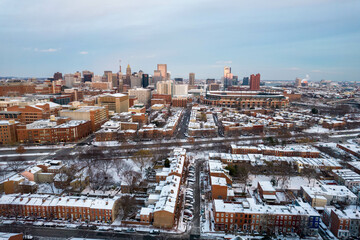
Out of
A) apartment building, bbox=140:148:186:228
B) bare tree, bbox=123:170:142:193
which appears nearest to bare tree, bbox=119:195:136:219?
apartment building, bbox=140:148:186:228

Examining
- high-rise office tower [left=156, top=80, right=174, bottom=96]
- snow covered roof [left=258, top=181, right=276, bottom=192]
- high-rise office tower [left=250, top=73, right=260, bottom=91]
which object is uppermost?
high-rise office tower [left=250, top=73, right=260, bottom=91]

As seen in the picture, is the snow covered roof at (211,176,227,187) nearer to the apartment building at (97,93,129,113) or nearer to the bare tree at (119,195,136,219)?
the bare tree at (119,195,136,219)

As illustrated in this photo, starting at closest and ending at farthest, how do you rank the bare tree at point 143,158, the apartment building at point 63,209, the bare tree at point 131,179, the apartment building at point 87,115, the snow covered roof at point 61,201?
1. the apartment building at point 63,209
2. the snow covered roof at point 61,201
3. the bare tree at point 131,179
4. the bare tree at point 143,158
5. the apartment building at point 87,115

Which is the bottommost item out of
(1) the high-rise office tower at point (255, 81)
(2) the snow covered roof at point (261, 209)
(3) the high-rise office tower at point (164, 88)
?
(2) the snow covered roof at point (261, 209)

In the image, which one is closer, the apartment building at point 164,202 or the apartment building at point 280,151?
the apartment building at point 164,202

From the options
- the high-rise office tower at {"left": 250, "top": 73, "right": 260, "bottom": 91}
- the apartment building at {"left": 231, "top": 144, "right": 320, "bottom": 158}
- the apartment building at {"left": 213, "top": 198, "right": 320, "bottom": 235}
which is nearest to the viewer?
the apartment building at {"left": 213, "top": 198, "right": 320, "bottom": 235}

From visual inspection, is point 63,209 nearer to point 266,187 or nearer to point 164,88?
point 266,187

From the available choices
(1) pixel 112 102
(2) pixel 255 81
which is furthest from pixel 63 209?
(2) pixel 255 81

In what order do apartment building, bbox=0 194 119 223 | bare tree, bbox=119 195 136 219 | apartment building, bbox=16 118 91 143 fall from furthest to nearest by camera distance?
apartment building, bbox=16 118 91 143 < bare tree, bbox=119 195 136 219 < apartment building, bbox=0 194 119 223

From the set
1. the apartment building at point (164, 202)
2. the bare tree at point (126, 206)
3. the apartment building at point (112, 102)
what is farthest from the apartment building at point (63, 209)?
the apartment building at point (112, 102)

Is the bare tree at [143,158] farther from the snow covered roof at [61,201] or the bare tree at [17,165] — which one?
the bare tree at [17,165]

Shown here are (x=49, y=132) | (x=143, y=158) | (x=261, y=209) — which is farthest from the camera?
(x=49, y=132)

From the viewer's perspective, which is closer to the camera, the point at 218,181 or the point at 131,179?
the point at 218,181
